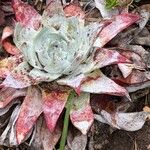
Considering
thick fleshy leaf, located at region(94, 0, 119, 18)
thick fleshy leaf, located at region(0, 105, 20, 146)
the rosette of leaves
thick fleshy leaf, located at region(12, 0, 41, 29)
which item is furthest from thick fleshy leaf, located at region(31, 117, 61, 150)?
thick fleshy leaf, located at region(94, 0, 119, 18)

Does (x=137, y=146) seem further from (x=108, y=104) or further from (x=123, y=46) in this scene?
(x=123, y=46)

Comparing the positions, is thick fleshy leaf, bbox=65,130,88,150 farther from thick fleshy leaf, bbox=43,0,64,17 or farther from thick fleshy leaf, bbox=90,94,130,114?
thick fleshy leaf, bbox=43,0,64,17

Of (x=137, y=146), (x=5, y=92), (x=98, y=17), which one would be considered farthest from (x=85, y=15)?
(x=137, y=146)

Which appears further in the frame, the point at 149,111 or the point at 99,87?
the point at 149,111

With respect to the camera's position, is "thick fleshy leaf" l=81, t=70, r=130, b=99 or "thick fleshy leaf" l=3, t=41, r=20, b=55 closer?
"thick fleshy leaf" l=81, t=70, r=130, b=99

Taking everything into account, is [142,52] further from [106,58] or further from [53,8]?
[53,8]

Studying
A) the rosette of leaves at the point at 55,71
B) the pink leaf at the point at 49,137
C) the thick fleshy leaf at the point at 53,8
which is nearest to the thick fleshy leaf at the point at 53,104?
the rosette of leaves at the point at 55,71

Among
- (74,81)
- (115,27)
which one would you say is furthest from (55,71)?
(115,27)
